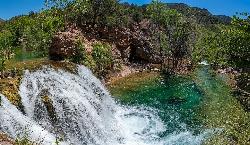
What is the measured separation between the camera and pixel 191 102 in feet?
142

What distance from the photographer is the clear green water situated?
27.5 metres

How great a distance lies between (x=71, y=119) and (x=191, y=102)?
16729 millimetres

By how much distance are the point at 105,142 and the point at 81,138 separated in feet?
5.82

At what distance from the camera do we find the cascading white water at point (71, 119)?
26.7 metres

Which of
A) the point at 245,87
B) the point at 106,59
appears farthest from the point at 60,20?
the point at 245,87

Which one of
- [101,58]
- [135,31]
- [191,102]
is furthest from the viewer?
[135,31]

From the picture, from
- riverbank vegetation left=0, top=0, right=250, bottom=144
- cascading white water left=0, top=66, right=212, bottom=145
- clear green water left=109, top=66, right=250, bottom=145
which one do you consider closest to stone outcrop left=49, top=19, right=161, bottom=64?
riverbank vegetation left=0, top=0, right=250, bottom=144

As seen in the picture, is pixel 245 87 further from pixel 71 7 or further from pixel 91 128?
pixel 71 7

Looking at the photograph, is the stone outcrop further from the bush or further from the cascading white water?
the cascading white water

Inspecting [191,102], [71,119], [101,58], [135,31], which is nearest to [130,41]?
[135,31]

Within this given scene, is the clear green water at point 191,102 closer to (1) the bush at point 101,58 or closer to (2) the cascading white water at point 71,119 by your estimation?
(2) the cascading white water at point 71,119

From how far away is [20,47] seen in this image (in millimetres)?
103562

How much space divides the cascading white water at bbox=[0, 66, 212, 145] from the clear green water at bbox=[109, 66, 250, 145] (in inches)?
75.0

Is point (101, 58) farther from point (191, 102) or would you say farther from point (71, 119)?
point (71, 119)
